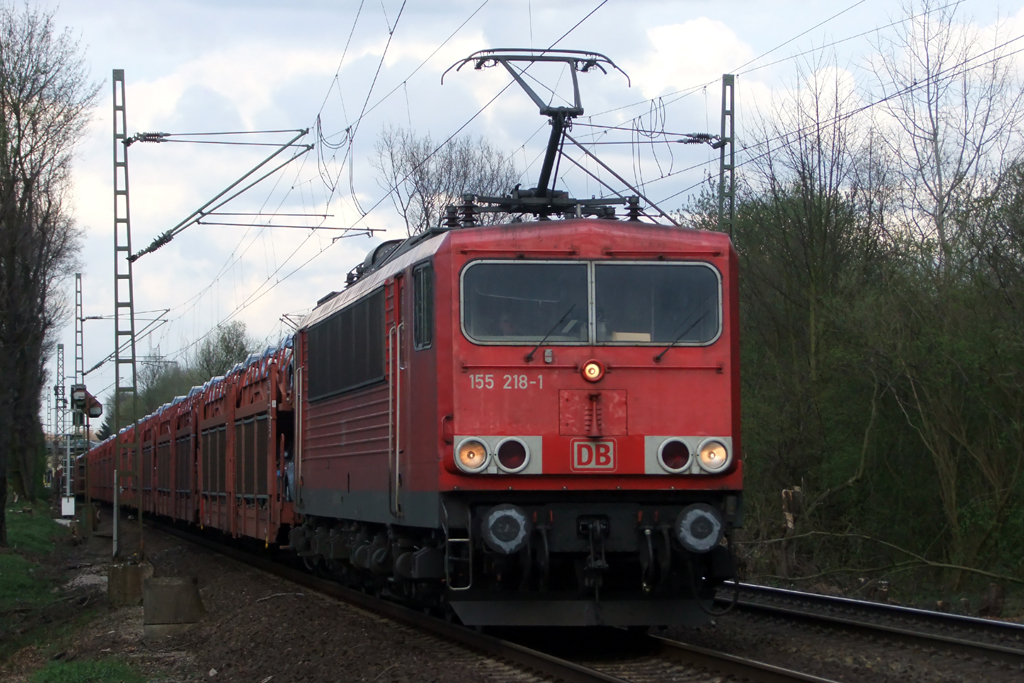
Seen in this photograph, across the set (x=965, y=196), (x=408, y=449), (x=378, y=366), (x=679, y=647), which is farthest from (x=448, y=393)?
(x=965, y=196)

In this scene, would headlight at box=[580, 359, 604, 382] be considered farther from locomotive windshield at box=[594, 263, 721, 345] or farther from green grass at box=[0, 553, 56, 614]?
green grass at box=[0, 553, 56, 614]

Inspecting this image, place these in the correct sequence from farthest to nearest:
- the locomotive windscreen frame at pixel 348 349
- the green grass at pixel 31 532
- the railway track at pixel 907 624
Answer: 1. the green grass at pixel 31 532
2. the locomotive windscreen frame at pixel 348 349
3. the railway track at pixel 907 624

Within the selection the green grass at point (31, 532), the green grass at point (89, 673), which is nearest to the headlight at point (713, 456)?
the green grass at point (89, 673)

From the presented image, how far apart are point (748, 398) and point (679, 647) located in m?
13.2

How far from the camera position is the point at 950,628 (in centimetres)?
1002

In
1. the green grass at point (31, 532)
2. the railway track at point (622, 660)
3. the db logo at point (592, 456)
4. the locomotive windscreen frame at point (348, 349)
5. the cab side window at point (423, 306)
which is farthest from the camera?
the green grass at point (31, 532)

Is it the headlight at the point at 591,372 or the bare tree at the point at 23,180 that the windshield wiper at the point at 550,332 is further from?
the bare tree at the point at 23,180

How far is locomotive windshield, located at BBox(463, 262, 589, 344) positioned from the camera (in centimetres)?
882

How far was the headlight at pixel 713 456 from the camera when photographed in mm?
8648

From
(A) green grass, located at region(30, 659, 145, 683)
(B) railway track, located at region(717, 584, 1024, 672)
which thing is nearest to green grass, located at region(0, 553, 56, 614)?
(A) green grass, located at region(30, 659, 145, 683)

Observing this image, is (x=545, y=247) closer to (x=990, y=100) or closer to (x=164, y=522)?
(x=990, y=100)

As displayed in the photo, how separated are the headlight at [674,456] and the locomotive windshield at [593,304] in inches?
30.5

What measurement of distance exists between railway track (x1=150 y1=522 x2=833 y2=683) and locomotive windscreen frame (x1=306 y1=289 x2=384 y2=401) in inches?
89.3

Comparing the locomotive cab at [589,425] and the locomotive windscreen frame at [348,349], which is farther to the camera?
the locomotive windscreen frame at [348,349]
